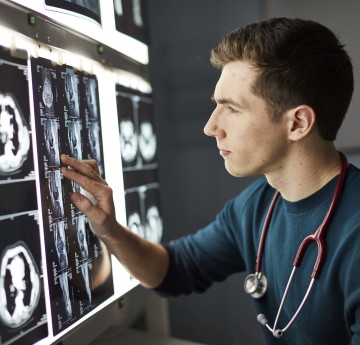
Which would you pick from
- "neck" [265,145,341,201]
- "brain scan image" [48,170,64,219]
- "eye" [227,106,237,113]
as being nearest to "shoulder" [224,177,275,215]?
"neck" [265,145,341,201]

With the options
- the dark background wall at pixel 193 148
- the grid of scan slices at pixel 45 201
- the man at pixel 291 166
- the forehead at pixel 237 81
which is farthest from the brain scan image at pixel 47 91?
the dark background wall at pixel 193 148

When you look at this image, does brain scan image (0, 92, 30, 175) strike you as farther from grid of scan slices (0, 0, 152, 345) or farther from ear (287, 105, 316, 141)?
ear (287, 105, 316, 141)

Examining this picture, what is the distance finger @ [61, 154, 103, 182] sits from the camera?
0.93 meters

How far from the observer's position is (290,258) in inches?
41.9

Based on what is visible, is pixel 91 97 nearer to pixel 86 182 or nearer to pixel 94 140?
pixel 94 140

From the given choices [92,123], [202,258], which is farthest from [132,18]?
[202,258]

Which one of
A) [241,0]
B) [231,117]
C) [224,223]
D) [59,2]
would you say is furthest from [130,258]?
[241,0]

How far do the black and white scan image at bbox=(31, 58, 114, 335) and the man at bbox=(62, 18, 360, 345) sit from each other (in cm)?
4

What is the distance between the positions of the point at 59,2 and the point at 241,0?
72 cm

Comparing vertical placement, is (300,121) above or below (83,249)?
above

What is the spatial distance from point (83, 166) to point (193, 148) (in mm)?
700

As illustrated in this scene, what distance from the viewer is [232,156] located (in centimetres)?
106

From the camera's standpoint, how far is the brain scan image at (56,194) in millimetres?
891

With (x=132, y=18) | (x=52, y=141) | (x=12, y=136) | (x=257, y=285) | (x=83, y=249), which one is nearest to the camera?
(x=12, y=136)
